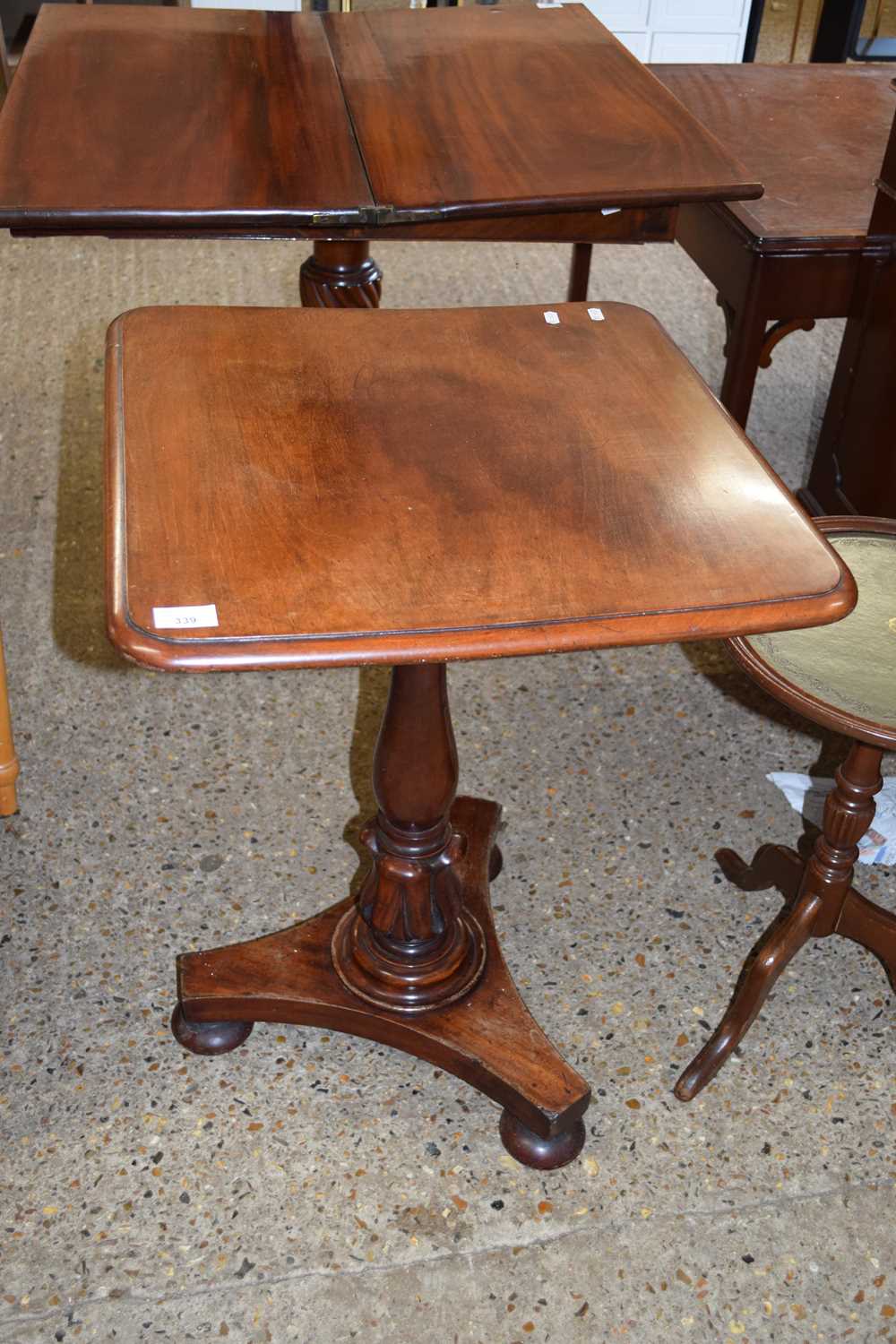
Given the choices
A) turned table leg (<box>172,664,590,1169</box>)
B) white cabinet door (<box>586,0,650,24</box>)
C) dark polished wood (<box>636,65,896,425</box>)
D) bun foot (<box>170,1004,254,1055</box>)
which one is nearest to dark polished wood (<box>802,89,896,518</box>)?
dark polished wood (<box>636,65,896,425</box>)

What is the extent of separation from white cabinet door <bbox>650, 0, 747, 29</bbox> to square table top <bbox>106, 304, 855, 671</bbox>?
4.08 meters

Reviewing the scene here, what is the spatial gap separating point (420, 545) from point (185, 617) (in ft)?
0.70

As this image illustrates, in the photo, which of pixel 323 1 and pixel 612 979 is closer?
pixel 612 979

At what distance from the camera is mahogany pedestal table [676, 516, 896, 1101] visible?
143 cm

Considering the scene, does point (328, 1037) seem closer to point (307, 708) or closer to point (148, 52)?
point (307, 708)

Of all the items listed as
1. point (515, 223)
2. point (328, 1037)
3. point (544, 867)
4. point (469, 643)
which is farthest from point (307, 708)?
point (469, 643)

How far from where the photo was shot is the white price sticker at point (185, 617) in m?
1.01

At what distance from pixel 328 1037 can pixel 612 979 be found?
389 millimetres

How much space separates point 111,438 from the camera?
124 centimetres

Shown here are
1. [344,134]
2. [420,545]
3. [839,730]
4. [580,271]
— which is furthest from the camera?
[580,271]

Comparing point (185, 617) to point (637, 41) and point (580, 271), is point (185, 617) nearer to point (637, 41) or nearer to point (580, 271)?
point (580, 271)

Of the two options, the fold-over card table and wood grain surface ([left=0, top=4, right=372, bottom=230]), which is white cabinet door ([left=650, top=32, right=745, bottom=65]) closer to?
the fold-over card table

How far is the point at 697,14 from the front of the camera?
4.99 meters

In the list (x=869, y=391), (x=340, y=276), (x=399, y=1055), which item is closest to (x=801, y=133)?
(x=869, y=391)
